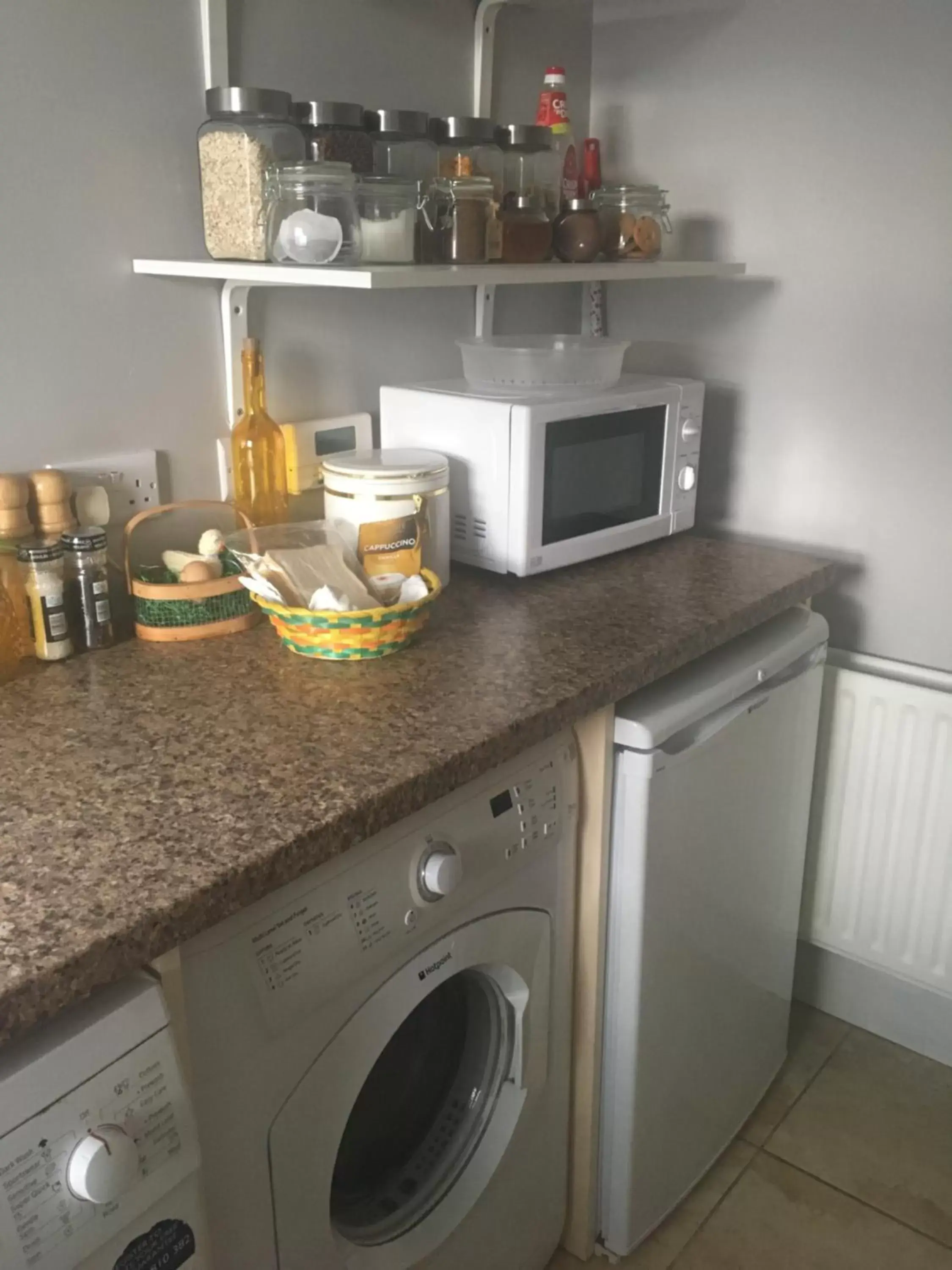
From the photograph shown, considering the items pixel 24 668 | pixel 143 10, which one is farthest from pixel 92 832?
pixel 143 10

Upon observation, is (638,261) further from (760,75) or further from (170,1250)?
(170,1250)

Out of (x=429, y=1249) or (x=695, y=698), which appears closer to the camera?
(x=429, y=1249)

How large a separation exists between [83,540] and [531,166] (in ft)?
2.85

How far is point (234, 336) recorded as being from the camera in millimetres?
1446

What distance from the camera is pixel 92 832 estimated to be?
2.92 feet

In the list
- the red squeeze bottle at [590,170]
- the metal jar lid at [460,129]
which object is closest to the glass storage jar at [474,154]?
the metal jar lid at [460,129]

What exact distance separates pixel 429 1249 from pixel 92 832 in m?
0.67

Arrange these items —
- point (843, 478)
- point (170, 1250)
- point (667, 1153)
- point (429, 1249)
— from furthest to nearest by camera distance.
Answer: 1. point (843, 478)
2. point (667, 1153)
3. point (429, 1249)
4. point (170, 1250)

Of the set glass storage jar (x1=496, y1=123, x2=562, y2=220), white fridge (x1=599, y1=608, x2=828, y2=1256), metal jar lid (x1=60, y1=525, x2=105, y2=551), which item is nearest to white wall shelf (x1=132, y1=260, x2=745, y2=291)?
glass storage jar (x1=496, y1=123, x2=562, y2=220)

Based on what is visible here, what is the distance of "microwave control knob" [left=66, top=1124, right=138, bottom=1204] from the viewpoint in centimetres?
71

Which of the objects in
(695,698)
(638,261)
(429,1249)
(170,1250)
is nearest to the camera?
(170,1250)

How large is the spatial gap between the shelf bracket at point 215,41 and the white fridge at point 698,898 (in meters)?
0.95

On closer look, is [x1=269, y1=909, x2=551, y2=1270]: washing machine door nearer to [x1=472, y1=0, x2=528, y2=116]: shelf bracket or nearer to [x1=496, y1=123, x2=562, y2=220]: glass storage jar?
[x1=496, y1=123, x2=562, y2=220]: glass storage jar

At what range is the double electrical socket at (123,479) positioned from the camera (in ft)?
4.34
